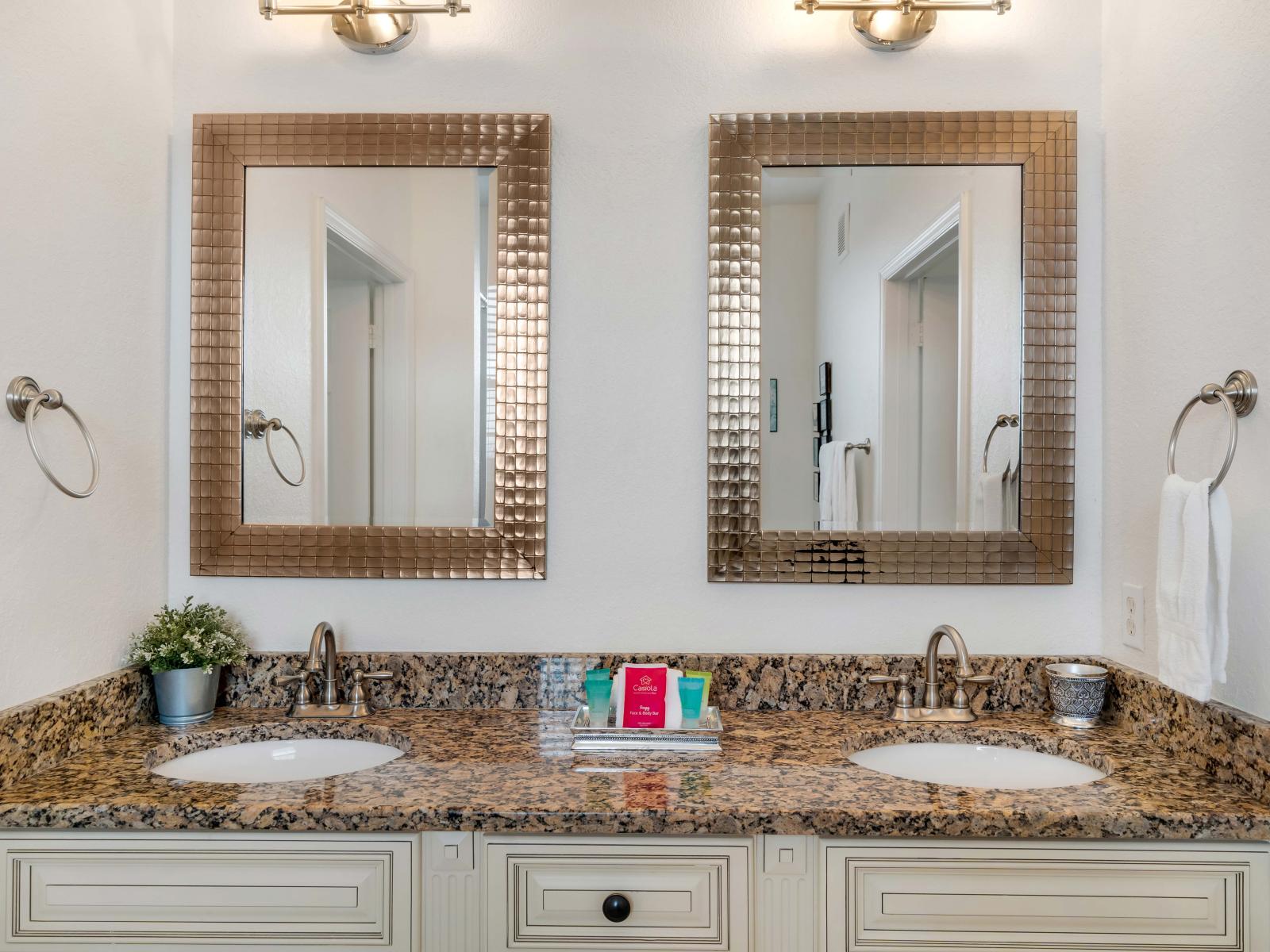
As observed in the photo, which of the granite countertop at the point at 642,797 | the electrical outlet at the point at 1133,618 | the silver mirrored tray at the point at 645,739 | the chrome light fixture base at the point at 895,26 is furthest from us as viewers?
the chrome light fixture base at the point at 895,26

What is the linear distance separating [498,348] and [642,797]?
2.95 ft

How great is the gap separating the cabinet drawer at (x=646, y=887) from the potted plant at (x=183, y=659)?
0.73 m

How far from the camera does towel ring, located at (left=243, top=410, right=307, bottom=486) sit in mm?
1801

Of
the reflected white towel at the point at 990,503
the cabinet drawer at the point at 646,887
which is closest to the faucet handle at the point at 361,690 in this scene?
the cabinet drawer at the point at 646,887

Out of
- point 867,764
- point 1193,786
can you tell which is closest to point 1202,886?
point 1193,786

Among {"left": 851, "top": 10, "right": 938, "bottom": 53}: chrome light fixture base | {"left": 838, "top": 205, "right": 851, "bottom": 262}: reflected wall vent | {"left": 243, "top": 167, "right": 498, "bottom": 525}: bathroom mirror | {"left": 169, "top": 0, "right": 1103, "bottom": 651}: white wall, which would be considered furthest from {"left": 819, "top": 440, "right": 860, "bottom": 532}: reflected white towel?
{"left": 851, "top": 10, "right": 938, "bottom": 53}: chrome light fixture base

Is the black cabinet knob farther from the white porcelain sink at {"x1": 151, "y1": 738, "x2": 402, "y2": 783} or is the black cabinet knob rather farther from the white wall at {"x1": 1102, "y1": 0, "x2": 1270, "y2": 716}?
the white wall at {"x1": 1102, "y1": 0, "x2": 1270, "y2": 716}

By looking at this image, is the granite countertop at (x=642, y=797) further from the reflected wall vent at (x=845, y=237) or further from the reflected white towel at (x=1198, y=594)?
the reflected wall vent at (x=845, y=237)

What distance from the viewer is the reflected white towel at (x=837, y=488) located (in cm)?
176

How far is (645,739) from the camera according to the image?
153cm

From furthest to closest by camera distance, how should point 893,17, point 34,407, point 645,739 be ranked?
1. point 893,17
2. point 645,739
3. point 34,407

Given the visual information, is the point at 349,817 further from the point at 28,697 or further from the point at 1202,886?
the point at 1202,886

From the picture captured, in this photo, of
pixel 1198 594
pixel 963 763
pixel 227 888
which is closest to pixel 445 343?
pixel 227 888

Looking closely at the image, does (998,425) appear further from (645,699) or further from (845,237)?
(645,699)
